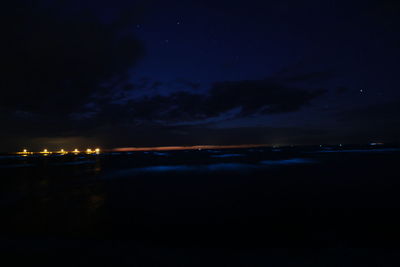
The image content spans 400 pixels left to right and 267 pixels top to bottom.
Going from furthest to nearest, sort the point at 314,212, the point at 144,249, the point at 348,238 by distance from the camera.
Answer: the point at 314,212 < the point at 348,238 < the point at 144,249

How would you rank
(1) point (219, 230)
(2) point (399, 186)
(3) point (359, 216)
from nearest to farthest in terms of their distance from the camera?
(1) point (219, 230)
(3) point (359, 216)
(2) point (399, 186)

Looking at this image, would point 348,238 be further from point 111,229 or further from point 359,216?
point 111,229

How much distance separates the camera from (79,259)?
5211 millimetres

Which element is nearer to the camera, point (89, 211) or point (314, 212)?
point (314, 212)

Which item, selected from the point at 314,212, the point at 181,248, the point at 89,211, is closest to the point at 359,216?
the point at 314,212

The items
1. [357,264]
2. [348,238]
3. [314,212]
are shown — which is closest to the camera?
[357,264]

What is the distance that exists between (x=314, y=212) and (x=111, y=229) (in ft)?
27.1

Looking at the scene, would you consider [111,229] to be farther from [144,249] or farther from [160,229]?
[144,249]

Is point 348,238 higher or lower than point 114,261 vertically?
lower

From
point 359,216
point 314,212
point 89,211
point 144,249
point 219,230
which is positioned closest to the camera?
point 144,249

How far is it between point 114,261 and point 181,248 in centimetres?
175

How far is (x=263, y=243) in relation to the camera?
244 inches

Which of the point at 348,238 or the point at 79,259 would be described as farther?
the point at 348,238

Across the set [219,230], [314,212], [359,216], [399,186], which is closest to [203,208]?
[219,230]
